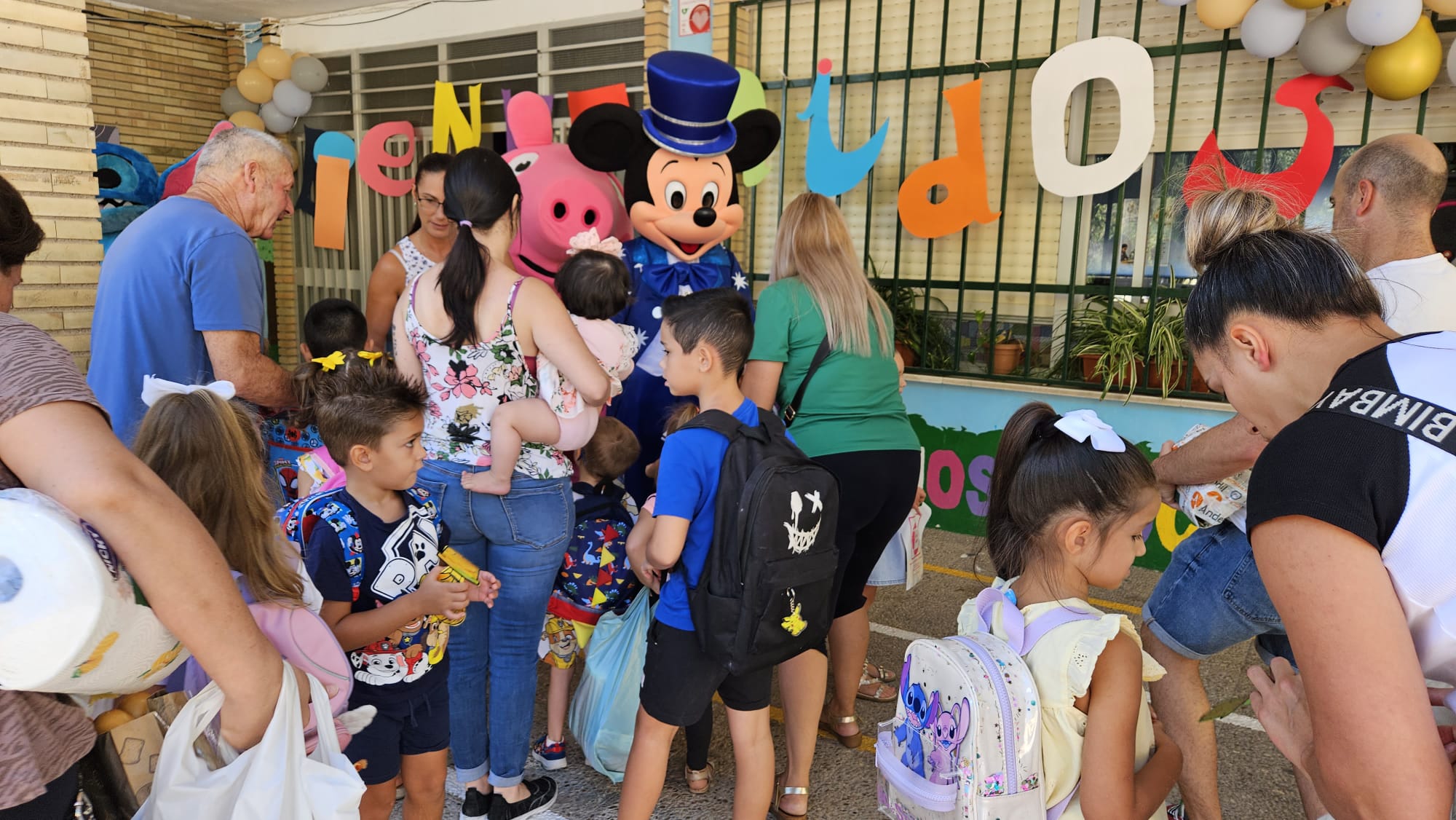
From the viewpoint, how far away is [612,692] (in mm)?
2693

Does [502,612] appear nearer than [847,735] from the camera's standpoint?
Yes

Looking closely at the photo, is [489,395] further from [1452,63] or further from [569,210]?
[1452,63]

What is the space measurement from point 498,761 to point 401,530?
0.93 m

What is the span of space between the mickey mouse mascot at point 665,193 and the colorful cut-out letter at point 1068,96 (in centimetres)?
230

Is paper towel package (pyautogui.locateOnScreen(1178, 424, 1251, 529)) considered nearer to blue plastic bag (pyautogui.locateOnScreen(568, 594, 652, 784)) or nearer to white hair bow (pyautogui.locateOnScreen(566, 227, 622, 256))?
blue plastic bag (pyautogui.locateOnScreen(568, 594, 652, 784))

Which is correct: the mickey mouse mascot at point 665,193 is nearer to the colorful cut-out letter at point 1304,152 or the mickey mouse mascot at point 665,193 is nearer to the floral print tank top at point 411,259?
the floral print tank top at point 411,259

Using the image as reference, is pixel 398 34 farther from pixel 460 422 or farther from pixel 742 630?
pixel 742 630

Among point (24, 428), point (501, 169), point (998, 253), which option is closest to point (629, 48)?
point (998, 253)

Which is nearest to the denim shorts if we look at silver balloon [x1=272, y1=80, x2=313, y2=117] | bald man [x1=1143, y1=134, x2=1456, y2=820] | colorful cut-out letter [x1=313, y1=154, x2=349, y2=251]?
bald man [x1=1143, y1=134, x2=1456, y2=820]

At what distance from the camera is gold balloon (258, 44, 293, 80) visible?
27.0 feet

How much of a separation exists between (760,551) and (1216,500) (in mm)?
1108

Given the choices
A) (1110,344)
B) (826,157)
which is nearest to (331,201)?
(826,157)

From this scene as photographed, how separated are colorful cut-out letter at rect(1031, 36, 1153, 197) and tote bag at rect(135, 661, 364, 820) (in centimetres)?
478

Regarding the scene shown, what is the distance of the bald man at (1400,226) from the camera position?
2152 mm
